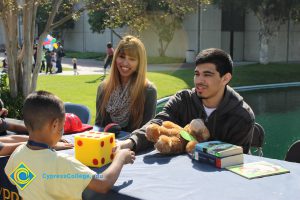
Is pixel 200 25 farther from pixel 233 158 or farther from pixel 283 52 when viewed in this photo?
pixel 233 158

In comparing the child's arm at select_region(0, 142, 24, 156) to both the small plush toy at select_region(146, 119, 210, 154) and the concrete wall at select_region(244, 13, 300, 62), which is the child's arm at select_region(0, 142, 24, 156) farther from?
the concrete wall at select_region(244, 13, 300, 62)

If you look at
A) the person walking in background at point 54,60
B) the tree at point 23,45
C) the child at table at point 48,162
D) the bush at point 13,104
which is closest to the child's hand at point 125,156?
the child at table at point 48,162

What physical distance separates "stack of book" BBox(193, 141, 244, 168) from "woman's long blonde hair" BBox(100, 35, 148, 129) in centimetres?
142

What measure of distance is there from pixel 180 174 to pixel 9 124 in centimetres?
195

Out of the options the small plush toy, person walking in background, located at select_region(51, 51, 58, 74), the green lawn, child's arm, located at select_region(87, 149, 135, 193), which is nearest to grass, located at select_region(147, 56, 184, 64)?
the green lawn

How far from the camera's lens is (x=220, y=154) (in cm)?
246

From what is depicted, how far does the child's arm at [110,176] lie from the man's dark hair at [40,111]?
0.38 metres

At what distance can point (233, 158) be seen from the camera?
8.18ft

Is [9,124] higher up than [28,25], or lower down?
lower down

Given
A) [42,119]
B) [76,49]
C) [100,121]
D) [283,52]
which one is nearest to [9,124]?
[100,121]

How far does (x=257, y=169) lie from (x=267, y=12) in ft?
72.3

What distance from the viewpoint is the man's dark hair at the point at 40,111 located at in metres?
2.13

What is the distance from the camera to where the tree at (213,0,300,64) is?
2202cm

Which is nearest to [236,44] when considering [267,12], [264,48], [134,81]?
[264,48]
